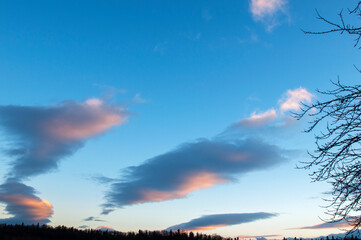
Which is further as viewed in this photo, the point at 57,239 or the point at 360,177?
the point at 57,239

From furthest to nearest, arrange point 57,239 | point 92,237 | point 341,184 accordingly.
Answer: point 92,237
point 57,239
point 341,184

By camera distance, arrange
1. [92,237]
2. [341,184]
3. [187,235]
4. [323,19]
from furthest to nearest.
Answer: [187,235]
[92,237]
[341,184]
[323,19]

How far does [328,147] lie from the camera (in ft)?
32.8

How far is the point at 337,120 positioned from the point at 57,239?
37.9 ft

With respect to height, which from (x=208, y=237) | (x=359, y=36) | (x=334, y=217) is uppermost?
(x=359, y=36)

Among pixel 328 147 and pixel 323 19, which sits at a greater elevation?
pixel 323 19

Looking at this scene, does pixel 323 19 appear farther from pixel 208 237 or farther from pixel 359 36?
pixel 208 237

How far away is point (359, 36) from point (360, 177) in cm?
451

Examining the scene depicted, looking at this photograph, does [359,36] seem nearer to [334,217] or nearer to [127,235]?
[334,217]

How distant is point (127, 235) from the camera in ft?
47.6

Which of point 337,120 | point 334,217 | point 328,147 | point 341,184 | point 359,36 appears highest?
point 359,36

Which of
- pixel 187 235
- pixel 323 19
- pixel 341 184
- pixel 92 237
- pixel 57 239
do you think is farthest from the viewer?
pixel 187 235

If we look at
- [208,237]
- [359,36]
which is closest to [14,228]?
[208,237]

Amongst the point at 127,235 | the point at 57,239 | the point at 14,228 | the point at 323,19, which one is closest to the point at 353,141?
the point at 323,19
